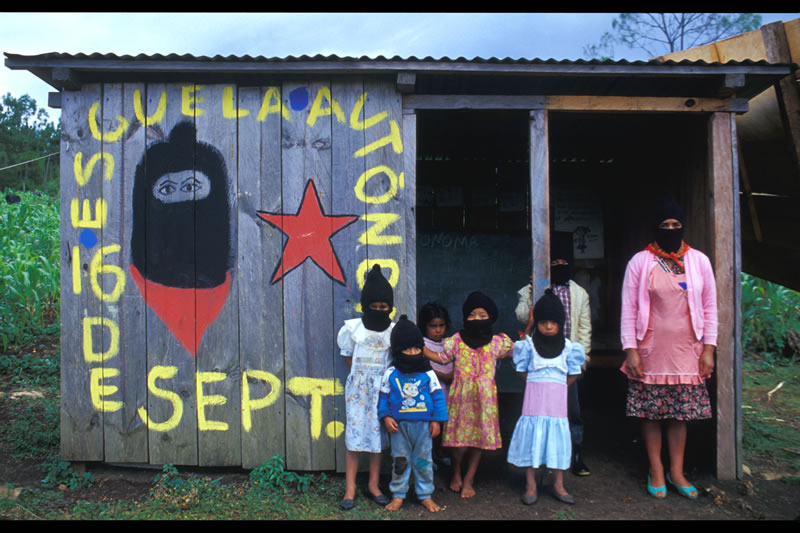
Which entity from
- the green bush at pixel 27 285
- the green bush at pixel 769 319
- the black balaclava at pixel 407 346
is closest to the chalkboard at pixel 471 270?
the black balaclava at pixel 407 346

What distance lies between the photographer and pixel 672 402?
4.13 meters

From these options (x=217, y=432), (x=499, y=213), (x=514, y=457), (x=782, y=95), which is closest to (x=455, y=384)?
(x=514, y=457)

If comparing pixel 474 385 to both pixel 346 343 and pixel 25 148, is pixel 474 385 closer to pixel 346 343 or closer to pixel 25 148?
pixel 346 343

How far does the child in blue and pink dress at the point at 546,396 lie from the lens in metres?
4.05

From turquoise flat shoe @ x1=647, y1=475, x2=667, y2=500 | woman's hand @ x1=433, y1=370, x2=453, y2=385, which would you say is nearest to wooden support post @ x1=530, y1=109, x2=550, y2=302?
woman's hand @ x1=433, y1=370, x2=453, y2=385

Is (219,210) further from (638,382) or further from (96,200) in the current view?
(638,382)

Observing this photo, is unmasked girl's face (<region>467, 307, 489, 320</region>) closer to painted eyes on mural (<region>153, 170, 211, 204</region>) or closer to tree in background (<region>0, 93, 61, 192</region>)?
painted eyes on mural (<region>153, 170, 211, 204</region>)

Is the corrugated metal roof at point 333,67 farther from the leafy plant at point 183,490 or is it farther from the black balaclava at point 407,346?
the leafy plant at point 183,490

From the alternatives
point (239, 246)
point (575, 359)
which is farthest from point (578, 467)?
point (239, 246)

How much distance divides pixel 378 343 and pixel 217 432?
149 centimetres

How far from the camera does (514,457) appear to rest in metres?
4.10

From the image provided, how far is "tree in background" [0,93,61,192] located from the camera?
24.6 m

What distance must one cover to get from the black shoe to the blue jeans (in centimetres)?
146

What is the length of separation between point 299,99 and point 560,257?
2495 mm
